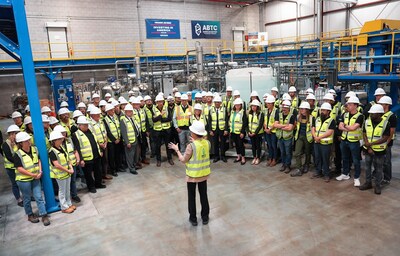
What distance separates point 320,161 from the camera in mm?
7375

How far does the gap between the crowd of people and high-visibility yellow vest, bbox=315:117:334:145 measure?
22mm

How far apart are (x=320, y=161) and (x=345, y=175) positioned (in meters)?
0.64

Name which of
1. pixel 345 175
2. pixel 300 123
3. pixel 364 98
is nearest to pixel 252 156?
pixel 300 123

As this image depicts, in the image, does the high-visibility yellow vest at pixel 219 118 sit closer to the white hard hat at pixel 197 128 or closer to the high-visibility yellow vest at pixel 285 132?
the high-visibility yellow vest at pixel 285 132

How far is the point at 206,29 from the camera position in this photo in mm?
26219

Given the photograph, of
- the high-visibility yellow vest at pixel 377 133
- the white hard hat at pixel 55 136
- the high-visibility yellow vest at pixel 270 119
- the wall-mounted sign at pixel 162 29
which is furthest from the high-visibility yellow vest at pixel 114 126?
the wall-mounted sign at pixel 162 29

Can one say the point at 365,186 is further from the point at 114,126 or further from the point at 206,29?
the point at 206,29

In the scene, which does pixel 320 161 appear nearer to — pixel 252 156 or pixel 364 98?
pixel 252 156

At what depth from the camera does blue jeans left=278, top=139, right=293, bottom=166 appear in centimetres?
792

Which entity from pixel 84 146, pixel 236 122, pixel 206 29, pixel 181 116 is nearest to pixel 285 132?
pixel 236 122

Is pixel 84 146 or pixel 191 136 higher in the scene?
pixel 191 136

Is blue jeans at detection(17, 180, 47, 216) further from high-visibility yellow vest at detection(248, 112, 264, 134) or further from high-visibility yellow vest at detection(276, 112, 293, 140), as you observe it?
high-visibility yellow vest at detection(276, 112, 293, 140)

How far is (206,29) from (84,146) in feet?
70.5

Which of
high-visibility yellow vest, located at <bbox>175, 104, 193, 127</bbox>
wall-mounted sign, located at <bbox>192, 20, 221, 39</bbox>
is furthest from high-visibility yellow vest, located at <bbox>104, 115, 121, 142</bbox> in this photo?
wall-mounted sign, located at <bbox>192, 20, 221, 39</bbox>
